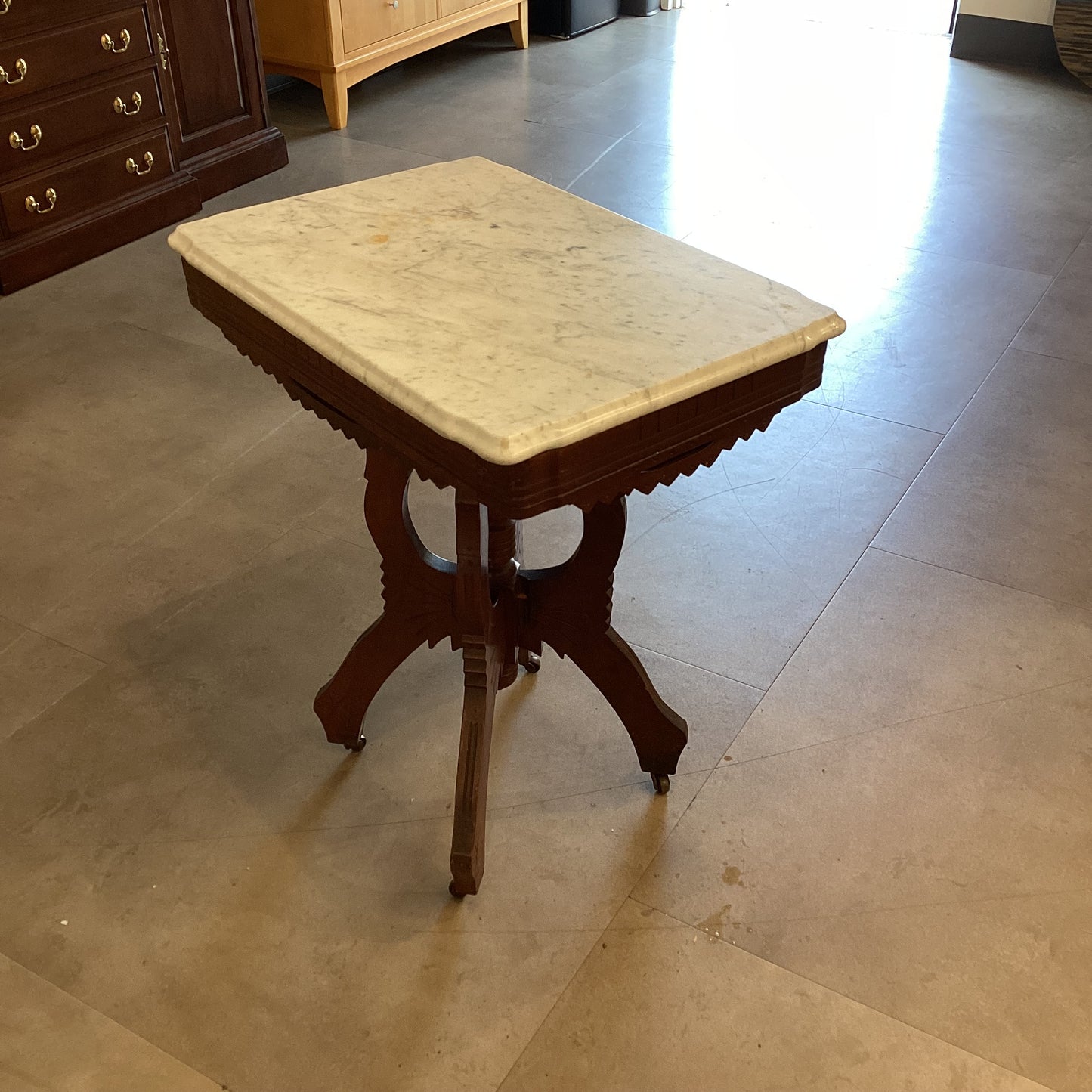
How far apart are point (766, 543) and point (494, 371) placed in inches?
44.1

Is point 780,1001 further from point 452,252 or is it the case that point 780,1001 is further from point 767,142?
point 767,142

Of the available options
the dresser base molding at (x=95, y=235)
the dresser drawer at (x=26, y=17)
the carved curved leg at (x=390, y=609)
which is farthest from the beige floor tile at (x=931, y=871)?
the dresser drawer at (x=26, y=17)

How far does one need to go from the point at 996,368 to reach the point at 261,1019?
2.09 metres

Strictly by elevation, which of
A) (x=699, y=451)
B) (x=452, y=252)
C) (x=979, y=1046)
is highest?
(x=452, y=252)

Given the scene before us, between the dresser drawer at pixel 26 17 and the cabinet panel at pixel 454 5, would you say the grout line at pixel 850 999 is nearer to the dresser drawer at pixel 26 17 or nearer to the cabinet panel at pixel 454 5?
the dresser drawer at pixel 26 17

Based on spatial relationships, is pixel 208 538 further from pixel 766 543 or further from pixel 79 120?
pixel 79 120

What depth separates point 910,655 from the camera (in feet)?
6.25

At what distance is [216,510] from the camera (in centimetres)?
222

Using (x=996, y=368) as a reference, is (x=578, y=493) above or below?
above

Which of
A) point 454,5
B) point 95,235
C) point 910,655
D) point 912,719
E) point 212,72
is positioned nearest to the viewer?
point 912,719

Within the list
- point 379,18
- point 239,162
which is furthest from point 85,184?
point 379,18

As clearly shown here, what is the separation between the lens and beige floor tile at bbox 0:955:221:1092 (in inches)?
51.8

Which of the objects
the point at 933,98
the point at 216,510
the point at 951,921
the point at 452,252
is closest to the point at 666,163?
the point at 933,98

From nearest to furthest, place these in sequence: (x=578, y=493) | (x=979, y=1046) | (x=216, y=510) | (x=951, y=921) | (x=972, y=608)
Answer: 1. (x=578, y=493)
2. (x=979, y=1046)
3. (x=951, y=921)
4. (x=972, y=608)
5. (x=216, y=510)
